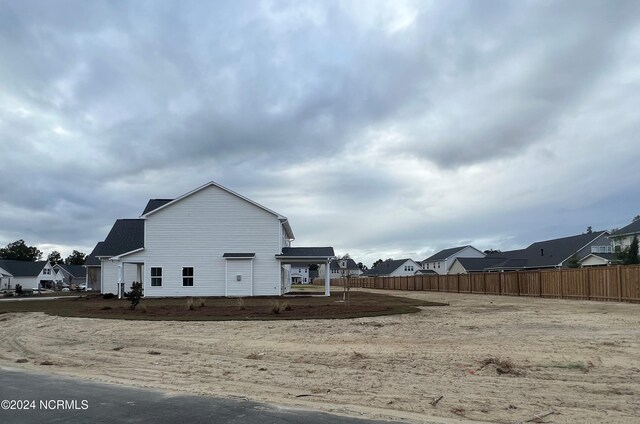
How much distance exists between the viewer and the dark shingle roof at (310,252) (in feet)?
124

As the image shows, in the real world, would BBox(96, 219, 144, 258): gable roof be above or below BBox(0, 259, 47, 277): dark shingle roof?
above

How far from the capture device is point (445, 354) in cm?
1131

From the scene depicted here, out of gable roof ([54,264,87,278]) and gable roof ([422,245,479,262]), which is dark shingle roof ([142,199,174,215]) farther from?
gable roof ([54,264,87,278])

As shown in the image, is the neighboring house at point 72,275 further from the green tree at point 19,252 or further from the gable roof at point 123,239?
the gable roof at point 123,239

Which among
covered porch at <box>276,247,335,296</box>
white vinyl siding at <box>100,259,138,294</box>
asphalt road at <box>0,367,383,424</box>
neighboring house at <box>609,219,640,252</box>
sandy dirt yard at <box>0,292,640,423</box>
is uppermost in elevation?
neighboring house at <box>609,219,640,252</box>

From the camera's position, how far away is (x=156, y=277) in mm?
37656

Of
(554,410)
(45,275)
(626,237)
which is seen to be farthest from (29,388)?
(45,275)

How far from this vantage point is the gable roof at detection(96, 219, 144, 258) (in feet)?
145

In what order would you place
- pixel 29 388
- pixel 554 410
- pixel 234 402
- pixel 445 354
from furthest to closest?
pixel 445 354, pixel 29 388, pixel 234 402, pixel 554 410

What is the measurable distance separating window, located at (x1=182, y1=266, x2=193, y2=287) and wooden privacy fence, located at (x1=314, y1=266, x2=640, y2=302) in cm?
1155

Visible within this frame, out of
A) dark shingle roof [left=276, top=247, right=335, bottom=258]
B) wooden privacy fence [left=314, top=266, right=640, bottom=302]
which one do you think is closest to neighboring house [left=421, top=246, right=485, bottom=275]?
wooden privacy fence [left=314, top=266, right=640, bottom=302]

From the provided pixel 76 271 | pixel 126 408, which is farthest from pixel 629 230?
pixel 76 271

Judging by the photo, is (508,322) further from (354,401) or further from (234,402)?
(234,402)

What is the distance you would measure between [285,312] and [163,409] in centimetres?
1447
